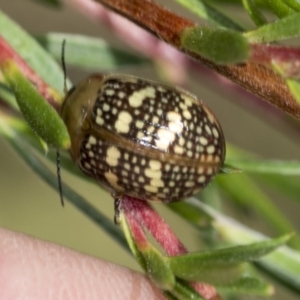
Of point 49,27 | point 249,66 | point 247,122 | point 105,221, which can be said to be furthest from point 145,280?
point 49,27

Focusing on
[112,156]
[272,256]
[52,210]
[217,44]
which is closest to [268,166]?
[272,256]

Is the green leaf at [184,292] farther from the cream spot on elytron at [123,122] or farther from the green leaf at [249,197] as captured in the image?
the green leaf at [249,197]

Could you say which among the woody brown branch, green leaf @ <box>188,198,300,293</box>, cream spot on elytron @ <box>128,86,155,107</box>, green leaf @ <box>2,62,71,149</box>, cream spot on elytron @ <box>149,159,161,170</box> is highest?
the woody brown branch

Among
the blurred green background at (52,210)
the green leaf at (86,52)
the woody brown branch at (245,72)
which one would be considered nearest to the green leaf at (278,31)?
the woody brown branch at (245,72)

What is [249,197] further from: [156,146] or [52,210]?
[52,210]

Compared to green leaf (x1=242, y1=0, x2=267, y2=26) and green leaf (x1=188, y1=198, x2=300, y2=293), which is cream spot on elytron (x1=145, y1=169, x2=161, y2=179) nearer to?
green leaf (x1=188, y1=198, x2=300, y2=293)

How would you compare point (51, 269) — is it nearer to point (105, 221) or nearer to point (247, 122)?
point (105, 221)

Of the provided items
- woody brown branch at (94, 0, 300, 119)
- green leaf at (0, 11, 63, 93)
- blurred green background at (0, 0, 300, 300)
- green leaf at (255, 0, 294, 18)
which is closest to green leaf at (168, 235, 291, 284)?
woody brown branch at (94, 0, 300, 119)
